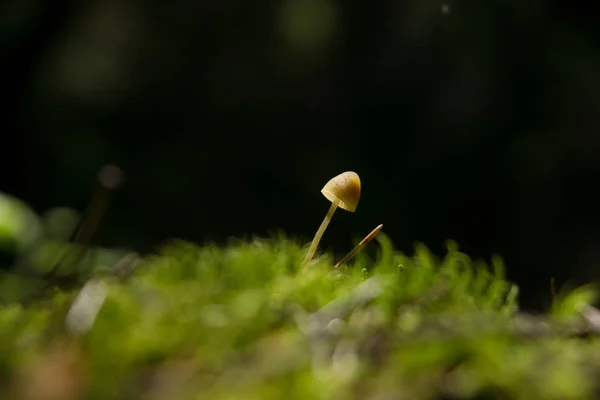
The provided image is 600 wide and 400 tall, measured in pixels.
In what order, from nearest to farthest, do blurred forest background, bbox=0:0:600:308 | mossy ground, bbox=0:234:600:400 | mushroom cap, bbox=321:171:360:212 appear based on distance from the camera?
mossy ground, bbox=0:234:600:400, mushroom cap, bbox=321:171:360:212, blurred forest background, bbox=0:0:600:308

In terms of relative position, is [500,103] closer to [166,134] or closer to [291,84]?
[291,84]

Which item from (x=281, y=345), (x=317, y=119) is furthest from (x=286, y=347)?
(x=317, y=119)

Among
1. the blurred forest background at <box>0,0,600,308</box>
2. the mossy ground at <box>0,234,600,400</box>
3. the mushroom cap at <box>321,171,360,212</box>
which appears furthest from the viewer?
the blurred forest background at <box>0,0,600,308</box>

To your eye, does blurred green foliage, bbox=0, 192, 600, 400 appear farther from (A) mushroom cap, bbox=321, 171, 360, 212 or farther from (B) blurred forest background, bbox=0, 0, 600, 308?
(B) blurred forest background, bbox=0, 0, 600, 308

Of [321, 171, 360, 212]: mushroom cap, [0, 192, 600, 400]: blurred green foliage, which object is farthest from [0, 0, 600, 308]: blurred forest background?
[0, 192, 600, 400]: blurred green foliage

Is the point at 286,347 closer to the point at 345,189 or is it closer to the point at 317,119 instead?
the point at 345,189

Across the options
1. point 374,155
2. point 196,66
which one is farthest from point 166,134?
point 374,155
